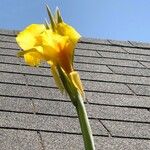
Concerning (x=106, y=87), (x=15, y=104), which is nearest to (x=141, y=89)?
(x=106, y=87)

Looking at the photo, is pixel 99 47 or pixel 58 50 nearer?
pixel 58 50

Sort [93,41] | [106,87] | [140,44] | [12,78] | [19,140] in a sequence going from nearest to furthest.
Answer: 1. [19,140]
2. [12,78]
3. [106,87]
4. [93,41]
5. [140,44]

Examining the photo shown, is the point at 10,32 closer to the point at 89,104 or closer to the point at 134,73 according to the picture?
the point at 134,73

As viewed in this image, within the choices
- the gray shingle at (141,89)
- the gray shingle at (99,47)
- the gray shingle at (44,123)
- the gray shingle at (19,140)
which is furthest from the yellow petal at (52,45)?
the gray shingle at (99,47)

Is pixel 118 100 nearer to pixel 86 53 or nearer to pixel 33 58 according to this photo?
pixel 86 53

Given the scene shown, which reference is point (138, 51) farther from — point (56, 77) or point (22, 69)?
point (56, 77)

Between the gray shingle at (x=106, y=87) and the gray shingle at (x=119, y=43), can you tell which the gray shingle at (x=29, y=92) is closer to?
the gray shingle at (x=106, y=87)

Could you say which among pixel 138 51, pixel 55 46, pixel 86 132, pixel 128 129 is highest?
pixel 55 46

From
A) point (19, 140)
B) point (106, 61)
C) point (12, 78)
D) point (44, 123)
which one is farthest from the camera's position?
point (106, 61)

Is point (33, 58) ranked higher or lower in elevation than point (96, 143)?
higher
